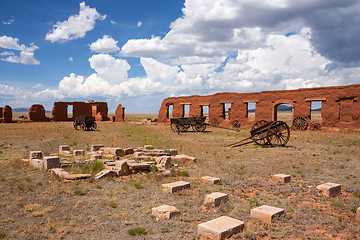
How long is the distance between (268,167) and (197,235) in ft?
19.4

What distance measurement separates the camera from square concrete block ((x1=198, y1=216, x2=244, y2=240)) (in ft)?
13.6

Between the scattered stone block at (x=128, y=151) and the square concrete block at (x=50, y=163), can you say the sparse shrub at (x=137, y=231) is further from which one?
the scattered stone block at (x=128, y=151)

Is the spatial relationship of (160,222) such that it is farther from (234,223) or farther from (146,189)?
(146,189)

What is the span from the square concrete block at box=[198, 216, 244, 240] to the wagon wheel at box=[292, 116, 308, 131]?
2127 cm

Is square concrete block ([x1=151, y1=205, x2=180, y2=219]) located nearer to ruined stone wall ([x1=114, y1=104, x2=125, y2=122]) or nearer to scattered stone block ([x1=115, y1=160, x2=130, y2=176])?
scattered stone block ([x1=115, y1=160, x2=130, y2=176])

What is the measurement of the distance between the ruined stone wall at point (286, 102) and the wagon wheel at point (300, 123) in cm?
49

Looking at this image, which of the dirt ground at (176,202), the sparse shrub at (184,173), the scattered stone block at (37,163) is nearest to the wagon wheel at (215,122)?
the dirt ground at (176,202)

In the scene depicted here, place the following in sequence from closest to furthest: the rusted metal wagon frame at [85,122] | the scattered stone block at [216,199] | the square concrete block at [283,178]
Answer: the scattered stone block at [216,199]
the square concrete block at [283,178]
the rusted metal wagon frame at [85,122]

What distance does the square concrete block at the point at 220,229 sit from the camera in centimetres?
413

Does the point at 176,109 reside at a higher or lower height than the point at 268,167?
higher

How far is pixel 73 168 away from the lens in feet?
29.5

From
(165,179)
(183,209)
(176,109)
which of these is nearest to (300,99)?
(176,109)

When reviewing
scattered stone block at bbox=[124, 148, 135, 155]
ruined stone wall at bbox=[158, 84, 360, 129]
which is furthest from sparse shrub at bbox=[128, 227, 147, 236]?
ruined stone wall at bbox=[158, 84, 360, 129]

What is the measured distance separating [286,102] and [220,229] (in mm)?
22535
